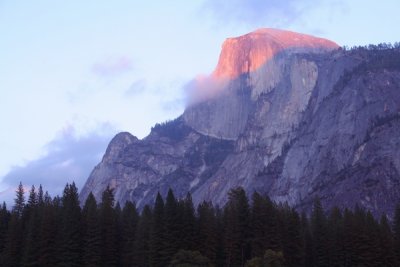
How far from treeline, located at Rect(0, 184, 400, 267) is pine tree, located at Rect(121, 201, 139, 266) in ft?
0.59

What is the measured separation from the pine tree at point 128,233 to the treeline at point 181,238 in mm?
180

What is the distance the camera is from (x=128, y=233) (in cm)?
11844

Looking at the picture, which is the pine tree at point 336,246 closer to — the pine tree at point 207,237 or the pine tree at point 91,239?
the pine tree at point 207,237

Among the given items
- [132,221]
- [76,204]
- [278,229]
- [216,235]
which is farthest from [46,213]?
[278,229]

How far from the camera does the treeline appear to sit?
10569cm

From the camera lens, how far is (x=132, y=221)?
121188 millimetres

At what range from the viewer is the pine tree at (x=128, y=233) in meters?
113

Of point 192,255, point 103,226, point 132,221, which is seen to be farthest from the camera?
point 132,221

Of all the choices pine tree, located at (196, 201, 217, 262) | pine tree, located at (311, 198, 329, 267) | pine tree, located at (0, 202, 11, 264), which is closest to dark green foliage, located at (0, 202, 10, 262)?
pine tree, located at (0, 202, 11, 264)

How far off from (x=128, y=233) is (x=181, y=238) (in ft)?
55.8

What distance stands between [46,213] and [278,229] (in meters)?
41.2

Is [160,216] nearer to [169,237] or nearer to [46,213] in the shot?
[169,237]

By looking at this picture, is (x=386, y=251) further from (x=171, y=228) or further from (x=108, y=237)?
(x=108, y=237)

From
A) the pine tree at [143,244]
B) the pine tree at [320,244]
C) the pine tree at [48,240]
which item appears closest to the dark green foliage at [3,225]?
the pine tree at [48,240]
